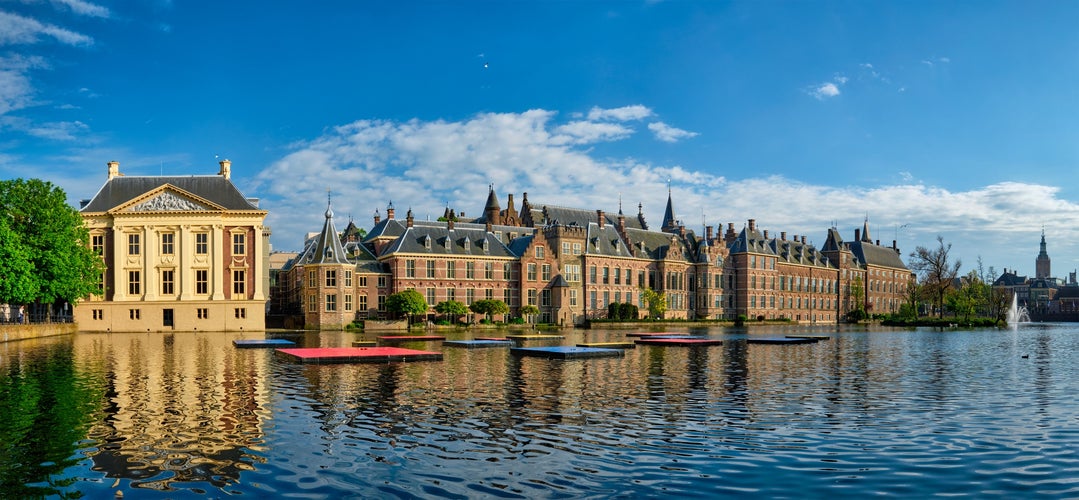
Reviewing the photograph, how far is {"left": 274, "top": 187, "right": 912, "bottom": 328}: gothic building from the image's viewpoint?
88438 millimetres

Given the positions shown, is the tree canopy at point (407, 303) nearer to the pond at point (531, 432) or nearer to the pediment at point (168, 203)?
the pediment at point (168, 203)

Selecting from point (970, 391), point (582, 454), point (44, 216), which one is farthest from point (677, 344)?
point (44, 216)

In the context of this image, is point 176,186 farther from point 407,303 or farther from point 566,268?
point 566,268

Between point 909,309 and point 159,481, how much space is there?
12841 centimetres

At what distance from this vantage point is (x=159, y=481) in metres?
13.2

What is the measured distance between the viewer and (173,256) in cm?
7850

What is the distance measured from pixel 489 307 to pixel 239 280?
26.4 meters

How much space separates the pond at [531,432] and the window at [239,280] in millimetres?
47036

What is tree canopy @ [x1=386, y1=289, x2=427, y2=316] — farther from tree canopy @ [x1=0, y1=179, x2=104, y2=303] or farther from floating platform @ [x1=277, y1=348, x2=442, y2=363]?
floating platform @ [x1=277, y1=348, x2=442, y2=363]

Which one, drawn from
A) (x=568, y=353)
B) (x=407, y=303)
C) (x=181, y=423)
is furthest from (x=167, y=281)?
(x=181, y=423)

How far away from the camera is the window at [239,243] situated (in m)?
79.2

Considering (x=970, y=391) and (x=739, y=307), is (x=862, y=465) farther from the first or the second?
(x=739, y=307)

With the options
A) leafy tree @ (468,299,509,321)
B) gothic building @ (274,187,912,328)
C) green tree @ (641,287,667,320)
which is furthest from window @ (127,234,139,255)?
green tree @ (641,287,667,320)

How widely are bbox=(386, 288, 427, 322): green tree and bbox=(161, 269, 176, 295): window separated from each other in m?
20.8
